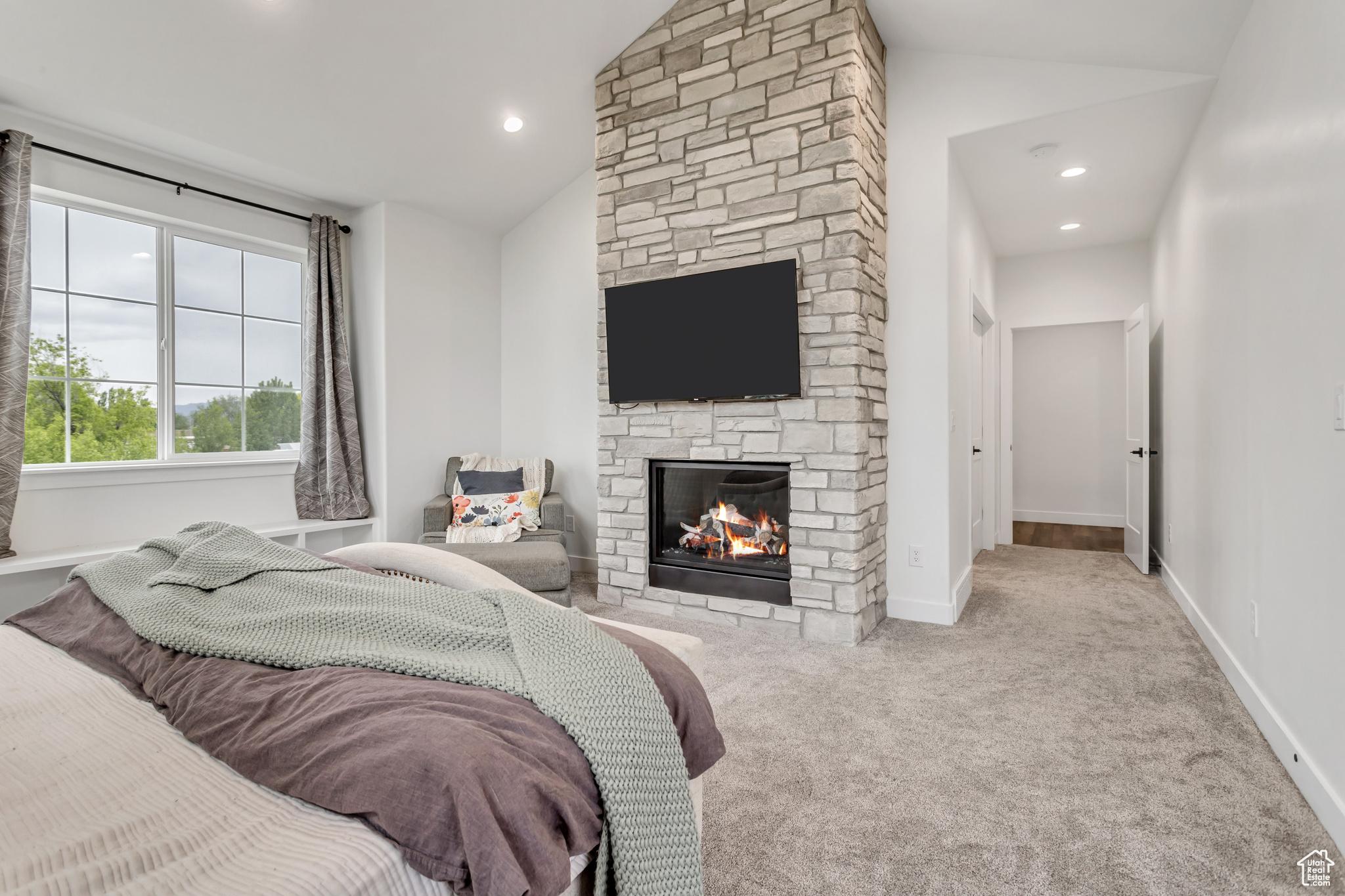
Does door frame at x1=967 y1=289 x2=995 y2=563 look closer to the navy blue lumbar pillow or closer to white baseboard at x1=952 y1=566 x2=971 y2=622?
white baseboard at x1=952 y1=566 x2=971 y2=622

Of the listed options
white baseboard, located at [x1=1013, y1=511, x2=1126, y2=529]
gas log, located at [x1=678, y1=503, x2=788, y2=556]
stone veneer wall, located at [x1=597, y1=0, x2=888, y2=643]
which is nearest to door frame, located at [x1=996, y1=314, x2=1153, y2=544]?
white baseboard, located at [x1=1013, y1=511, x2=1126, y2=529]

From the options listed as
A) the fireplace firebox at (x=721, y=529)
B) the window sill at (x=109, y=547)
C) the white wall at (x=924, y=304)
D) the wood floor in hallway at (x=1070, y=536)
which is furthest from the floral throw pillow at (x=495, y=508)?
the wood floor in hallway at (x=1070, y=536)

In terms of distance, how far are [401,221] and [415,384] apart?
1.06 m

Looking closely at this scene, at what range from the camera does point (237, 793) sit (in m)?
0.92

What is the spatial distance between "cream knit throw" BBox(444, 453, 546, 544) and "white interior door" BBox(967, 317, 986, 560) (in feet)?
9.47

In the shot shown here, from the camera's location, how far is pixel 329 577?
157 cm

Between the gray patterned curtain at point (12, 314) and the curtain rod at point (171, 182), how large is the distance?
0.12 meters

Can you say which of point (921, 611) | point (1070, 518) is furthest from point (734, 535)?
point (1070, 518)

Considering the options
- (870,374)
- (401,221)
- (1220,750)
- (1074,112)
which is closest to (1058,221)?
(1074,112)

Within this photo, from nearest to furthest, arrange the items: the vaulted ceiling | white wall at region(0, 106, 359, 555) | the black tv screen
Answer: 1. the vaulted ceiling
2. the black tv screen
3. white wall at region(0, 106, 359, 555)

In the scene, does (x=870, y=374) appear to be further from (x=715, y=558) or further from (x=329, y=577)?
(x=329, y=577)

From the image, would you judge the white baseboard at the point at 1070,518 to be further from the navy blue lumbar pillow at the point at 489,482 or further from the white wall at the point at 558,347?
the navy blue lumbar pillow at the point at 489,482

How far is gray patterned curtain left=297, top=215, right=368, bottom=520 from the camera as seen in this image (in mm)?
4258

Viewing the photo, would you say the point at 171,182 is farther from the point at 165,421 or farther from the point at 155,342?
the point at 165,421
